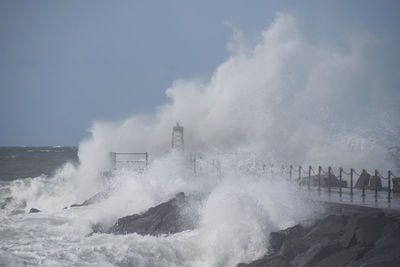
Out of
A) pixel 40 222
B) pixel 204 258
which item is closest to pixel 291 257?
pixel 204 258

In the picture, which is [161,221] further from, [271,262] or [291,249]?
[291,249]

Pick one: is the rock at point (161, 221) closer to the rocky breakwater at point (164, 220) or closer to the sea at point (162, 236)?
the rocky breakwater at point (164, 220)

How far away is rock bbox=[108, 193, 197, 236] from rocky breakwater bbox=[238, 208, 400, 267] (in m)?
3.62

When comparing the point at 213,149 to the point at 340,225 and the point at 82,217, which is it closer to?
the point at 82,217

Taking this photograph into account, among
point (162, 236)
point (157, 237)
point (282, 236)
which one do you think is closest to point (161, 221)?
point (162, 236)

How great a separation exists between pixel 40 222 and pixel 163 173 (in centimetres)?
576

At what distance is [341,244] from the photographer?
26.5ft

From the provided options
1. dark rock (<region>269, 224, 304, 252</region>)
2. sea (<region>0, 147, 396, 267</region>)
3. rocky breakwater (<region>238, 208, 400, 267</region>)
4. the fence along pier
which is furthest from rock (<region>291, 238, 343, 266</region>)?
the fence along pier

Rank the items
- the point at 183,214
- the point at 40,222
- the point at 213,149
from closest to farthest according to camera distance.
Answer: the point at 183,214, the point at 40,222, the point at 213,149

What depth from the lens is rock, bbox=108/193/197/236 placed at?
1226cm

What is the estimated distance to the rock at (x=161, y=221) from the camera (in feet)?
40.2

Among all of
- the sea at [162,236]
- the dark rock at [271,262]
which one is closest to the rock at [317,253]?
the dark rock at [271,262]

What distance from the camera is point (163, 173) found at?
730 inches

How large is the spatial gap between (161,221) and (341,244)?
5.69m
